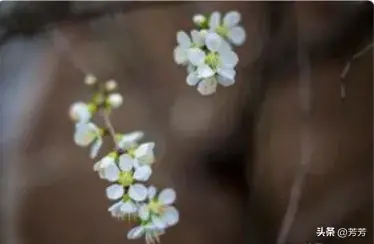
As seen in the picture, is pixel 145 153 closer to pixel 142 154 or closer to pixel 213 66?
pixel 142 154

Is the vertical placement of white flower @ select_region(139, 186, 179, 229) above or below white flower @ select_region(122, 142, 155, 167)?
below

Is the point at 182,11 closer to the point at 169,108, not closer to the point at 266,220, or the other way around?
the point at 169,108

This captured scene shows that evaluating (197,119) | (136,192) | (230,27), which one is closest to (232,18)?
(230,27)

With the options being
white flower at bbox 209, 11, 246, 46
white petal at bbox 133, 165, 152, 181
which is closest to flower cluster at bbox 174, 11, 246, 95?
white flower at bbox 209, 11, 246, 46

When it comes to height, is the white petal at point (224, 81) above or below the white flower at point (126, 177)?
above

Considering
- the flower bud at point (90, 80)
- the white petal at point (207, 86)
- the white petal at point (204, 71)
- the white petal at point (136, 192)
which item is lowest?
the white petal at point (136, 192)

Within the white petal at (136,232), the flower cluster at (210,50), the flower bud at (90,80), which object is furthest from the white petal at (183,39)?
the white petal at (136,232)

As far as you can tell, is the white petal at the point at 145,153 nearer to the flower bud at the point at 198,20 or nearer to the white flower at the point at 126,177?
the white flower at the point at 126,177

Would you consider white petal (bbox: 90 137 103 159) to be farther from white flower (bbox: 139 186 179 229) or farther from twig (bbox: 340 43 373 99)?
twig (bbox: 340 43 373 99)
